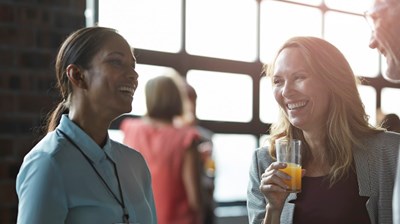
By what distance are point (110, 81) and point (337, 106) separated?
2.39 ft

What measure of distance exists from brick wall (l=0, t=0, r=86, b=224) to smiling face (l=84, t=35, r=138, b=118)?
1.32 metres

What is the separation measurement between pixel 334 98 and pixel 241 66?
Answer: 7.91 ft

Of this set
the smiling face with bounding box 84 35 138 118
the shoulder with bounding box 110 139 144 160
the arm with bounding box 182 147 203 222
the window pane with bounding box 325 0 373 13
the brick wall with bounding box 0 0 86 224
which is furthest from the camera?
the window pane with bounding box 325 0 373 13

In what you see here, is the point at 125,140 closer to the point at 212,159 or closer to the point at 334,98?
the point at 212,159

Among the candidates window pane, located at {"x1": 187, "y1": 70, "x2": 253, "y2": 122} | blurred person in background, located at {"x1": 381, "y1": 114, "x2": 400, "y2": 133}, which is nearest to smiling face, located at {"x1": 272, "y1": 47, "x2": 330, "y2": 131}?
blurred person in background, located at {"x1": 381, "y1": 114, "x2": 400, "y2": 133}

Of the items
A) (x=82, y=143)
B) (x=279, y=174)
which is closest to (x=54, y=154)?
(x=82, y=143)

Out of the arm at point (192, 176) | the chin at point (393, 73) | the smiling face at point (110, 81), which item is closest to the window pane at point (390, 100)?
the arm at point (192, 176)

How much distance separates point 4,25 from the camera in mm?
2879

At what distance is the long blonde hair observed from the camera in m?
1.94

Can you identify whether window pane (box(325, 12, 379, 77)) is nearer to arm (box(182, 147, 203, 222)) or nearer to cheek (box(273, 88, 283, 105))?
arm (box(182, 147, 203, 222))

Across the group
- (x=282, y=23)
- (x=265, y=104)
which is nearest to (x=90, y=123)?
(x=265, y=104)

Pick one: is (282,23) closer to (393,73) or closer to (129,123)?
(129,123)

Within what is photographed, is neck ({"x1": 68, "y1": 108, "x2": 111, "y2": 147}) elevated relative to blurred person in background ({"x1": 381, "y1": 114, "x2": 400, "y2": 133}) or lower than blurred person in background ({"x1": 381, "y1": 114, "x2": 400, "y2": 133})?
elevated

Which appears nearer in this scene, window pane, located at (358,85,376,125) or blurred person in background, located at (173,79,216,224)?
blurred person in background, located at (173,79,216,224)
